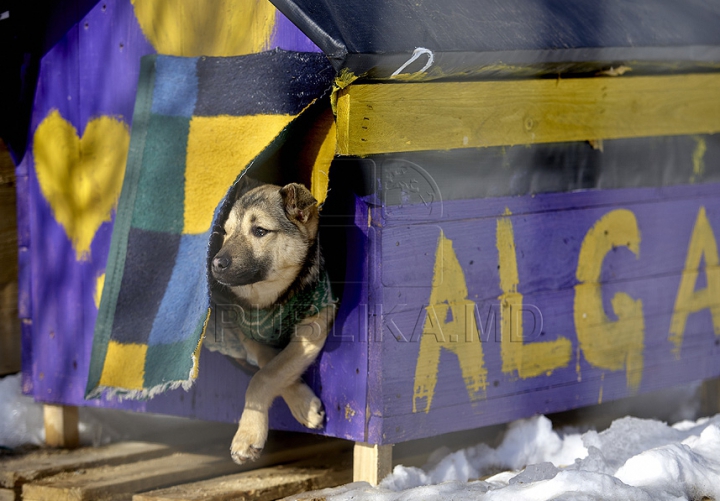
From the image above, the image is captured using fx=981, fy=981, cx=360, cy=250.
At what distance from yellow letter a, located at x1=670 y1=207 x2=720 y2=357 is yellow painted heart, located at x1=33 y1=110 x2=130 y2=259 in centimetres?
256

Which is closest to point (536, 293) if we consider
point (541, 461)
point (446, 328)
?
point (446, 328)

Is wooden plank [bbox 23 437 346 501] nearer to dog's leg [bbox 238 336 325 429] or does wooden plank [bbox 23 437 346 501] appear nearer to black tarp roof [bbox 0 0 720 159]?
dog's leg [bbox 238 336 325 429]

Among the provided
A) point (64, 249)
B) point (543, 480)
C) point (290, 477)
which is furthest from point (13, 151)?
point (543, 480)

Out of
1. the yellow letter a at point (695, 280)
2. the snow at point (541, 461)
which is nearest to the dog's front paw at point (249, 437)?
the snow at point (541, 461)

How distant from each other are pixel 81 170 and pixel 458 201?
64.0 inches

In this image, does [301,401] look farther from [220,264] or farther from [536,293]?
[536,293]

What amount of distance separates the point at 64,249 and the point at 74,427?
869mm

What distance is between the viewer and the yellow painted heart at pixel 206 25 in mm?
3641

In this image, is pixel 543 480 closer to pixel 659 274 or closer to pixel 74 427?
pixel 659 274

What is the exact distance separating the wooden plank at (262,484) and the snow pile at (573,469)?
1.04ft

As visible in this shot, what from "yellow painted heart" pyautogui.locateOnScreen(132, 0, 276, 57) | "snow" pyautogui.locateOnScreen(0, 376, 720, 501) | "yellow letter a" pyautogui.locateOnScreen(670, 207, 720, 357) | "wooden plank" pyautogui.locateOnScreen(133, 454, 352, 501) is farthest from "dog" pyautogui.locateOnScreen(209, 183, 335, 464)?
"yellow letter a" pyautogui.locateOnScreen(670, 207, 720, 357)

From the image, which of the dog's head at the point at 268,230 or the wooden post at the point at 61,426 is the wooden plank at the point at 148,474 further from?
the dog's head at the point at 268,230

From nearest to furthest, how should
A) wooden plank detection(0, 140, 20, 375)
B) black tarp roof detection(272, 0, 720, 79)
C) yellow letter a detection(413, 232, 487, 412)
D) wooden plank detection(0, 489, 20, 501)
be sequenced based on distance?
black tarp roof detection(272, 0, 720, 79) < yellow letter a detection(413, 232, 487, 412) < wooden plank detection(0, 489, 20, 501) < wooden plank detection(0, 140, 20, 375)

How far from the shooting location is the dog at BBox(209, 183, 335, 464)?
11.6 feet
